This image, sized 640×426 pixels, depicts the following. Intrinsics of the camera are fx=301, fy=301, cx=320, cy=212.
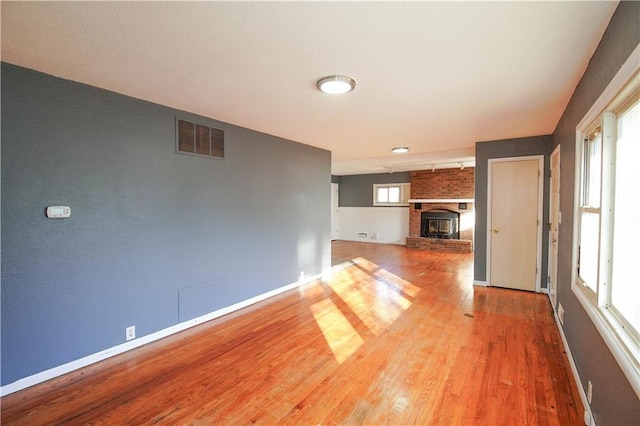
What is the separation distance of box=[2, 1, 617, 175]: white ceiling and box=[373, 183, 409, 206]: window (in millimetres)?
6124

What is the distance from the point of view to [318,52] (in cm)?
188

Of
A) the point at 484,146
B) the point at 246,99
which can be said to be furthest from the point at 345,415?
the point at 484,146

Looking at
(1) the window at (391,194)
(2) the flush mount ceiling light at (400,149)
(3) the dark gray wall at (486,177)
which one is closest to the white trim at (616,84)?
(3) the dark gray wall at (486,177)

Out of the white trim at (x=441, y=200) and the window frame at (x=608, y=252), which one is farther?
the white trim at (x=441, y=200)

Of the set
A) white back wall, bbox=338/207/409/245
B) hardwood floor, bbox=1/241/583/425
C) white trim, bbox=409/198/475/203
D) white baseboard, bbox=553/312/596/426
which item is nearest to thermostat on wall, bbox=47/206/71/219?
hardwood floor, bbox=1/241/583/425

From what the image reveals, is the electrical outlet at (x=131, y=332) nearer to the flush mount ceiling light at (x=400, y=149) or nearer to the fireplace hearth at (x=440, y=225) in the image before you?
the flush mount ceiling light at (x=400, y=149)

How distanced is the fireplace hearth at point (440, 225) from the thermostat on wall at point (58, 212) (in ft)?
26.9

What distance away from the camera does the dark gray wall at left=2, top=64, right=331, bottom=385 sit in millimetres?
2113

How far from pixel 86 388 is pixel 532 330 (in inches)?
157

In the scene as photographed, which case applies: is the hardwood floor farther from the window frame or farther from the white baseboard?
the window frame

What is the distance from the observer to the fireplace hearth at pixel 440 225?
846cm

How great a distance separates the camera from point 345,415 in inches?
73.9

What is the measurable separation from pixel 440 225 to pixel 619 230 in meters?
7.34

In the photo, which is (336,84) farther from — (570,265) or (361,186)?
(361,186)
